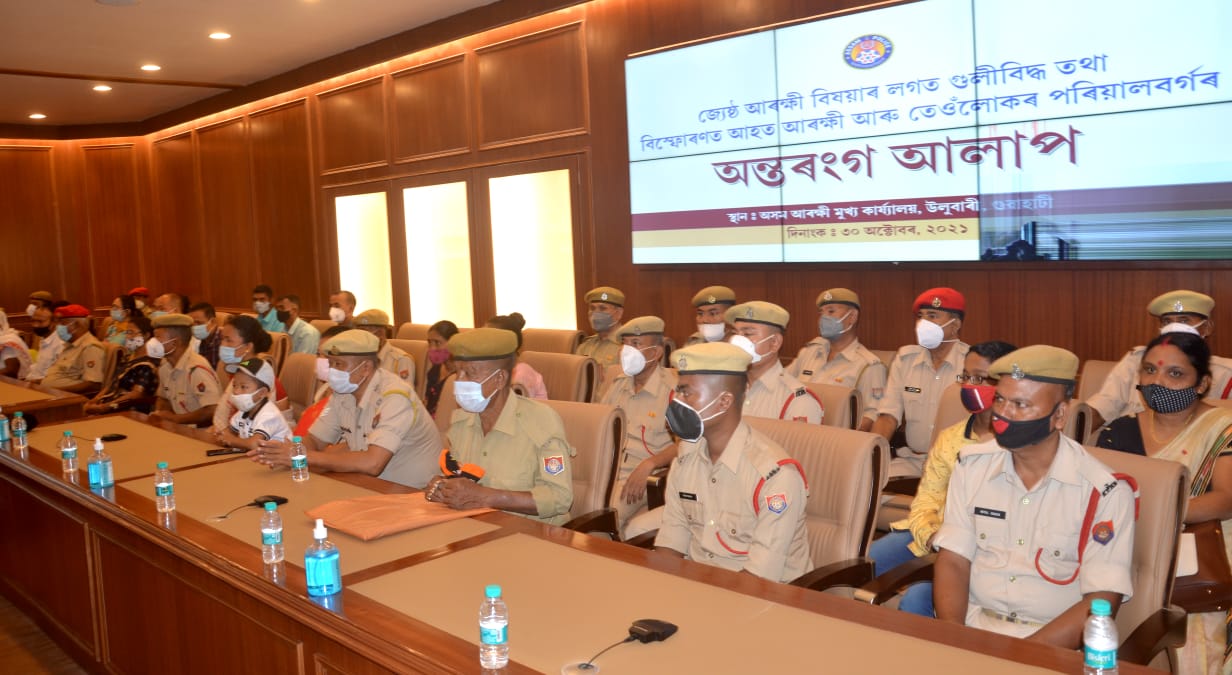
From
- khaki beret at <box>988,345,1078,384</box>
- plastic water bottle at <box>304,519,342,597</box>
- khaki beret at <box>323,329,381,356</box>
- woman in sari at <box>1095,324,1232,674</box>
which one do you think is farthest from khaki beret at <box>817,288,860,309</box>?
plastic water bottle at <box>304,519,342,597</box>

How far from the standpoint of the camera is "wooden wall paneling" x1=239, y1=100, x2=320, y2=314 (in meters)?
10.7

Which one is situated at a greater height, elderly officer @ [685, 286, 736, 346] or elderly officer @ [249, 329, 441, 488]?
elderly officer @ [685, 286, 736, 346]

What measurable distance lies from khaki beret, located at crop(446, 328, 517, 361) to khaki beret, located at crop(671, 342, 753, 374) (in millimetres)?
800

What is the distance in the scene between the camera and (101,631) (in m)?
3.65

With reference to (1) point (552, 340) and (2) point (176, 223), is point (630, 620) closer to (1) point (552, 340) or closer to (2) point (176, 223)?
(1) point (552, 340)

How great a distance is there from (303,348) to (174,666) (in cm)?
578

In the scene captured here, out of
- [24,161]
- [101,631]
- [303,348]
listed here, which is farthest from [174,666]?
[24,161]

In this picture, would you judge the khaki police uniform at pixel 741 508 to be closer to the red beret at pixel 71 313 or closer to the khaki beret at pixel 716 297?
the khaki beret at pixel 716 297

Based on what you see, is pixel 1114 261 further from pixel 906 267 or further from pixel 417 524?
pixel 417 524

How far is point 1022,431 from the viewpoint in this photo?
2523 mm

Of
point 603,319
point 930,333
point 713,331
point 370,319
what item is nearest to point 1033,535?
point 930,333

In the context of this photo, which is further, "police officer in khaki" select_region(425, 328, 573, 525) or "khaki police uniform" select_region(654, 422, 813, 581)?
"police officer in khaki" select_region(425, 328, 573, 525)

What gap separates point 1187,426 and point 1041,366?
1.27 meters

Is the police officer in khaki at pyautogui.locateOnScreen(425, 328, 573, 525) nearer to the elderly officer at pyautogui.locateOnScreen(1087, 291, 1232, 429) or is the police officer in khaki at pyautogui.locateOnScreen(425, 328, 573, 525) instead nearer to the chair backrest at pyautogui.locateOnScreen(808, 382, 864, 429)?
the chair backrest at pyautogui.locateOnScreen(808, 382, 864, 429)
